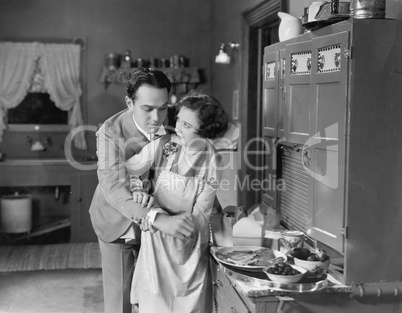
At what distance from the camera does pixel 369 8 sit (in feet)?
6.96

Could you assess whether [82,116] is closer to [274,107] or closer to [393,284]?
[274,107]

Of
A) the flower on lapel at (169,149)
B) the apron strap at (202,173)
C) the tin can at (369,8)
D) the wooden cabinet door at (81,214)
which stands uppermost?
the tin can at (369,8)

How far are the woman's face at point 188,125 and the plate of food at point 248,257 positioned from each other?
58 centimetres

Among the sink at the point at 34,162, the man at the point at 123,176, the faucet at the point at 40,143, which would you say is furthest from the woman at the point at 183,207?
the faucet at the point at 40,143

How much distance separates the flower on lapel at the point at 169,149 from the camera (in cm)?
264

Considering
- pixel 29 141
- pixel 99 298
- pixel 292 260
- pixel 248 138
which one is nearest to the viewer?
pixel 292 260

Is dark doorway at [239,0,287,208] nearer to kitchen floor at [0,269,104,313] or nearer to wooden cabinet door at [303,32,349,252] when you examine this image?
kitchen floor at [0,269,104,313]

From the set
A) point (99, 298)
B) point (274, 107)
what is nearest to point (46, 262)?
point (99, 298)

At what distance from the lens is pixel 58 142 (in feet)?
26.2

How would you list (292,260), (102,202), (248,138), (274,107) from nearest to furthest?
1. (292,260)
2. (102,202)
3. (274,107)
4. (248,138)

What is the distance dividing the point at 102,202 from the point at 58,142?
5.32m

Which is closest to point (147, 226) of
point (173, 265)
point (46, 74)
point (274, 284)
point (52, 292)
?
point (173, 265)

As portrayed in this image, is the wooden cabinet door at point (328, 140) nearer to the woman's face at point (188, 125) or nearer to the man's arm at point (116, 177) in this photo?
the woman's face at point (188, 125)

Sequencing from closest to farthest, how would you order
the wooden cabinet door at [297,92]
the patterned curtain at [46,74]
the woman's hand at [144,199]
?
1. the woman's hand at [144,199]
2. the wooden cabinet door at [297,92]
3. the patterned curtain at [46,74]
